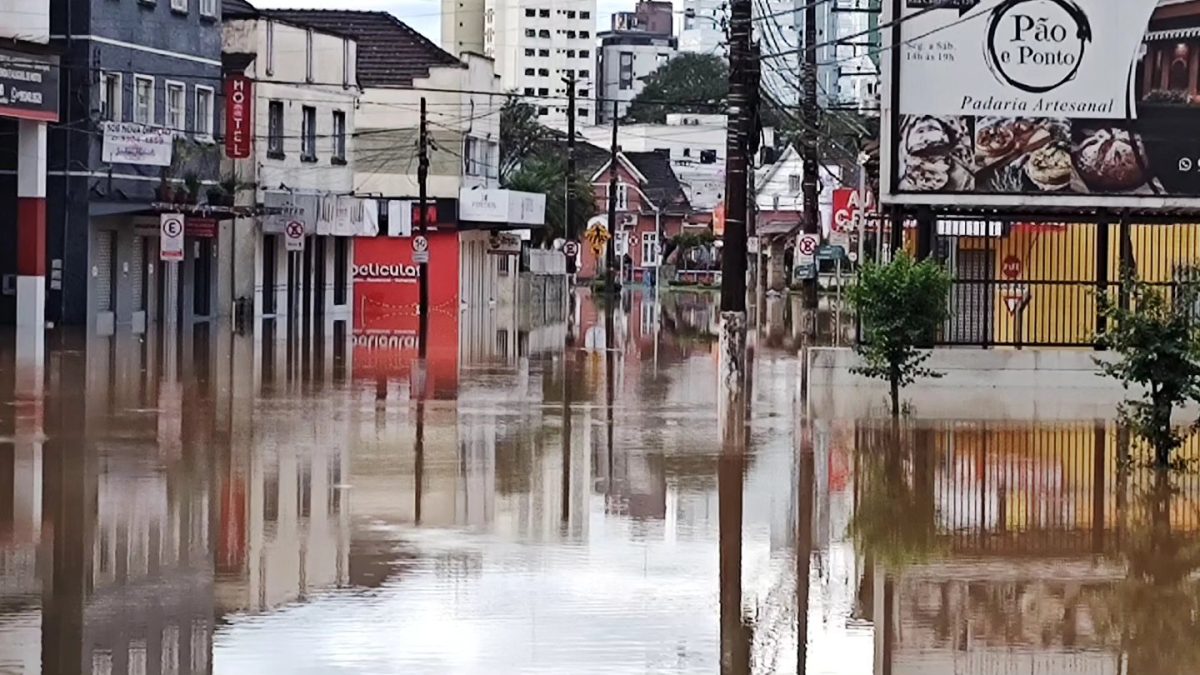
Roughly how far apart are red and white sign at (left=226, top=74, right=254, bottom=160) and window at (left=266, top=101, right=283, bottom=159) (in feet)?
18.5

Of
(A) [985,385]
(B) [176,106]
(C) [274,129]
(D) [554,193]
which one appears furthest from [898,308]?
(D) [554,193]

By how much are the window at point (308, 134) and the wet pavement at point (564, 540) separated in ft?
109

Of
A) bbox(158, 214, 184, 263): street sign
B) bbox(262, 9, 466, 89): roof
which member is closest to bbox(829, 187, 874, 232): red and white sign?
bbox(158, 214, 184, 263): street sign

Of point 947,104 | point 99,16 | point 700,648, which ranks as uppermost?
point 99,16

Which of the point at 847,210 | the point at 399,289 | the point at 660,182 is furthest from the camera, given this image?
the point at 660,182

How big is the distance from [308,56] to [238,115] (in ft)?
25.5

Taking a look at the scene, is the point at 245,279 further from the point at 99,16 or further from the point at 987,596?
the point at 987,596

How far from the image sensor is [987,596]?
1445 centimetres

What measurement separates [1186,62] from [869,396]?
278 inches

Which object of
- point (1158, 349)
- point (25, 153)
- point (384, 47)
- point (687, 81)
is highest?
point (687, 81)

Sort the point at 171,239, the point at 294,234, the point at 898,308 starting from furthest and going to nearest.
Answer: the point at 294,234
the point at 171,239
the point at 898,308

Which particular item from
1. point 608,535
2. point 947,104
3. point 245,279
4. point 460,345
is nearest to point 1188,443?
point 947,104

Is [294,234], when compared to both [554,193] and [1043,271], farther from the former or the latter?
[554,193]

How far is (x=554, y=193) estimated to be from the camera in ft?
352
